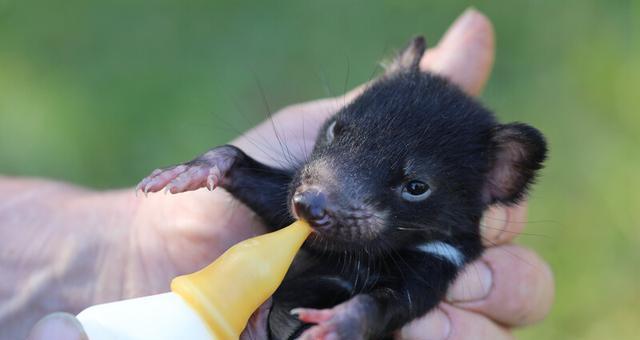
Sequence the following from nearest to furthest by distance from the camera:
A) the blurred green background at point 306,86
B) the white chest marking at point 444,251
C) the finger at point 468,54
A: the white chest marking at point 444,251 → the finger at point 468,54 → the blurred green background at point 306,86

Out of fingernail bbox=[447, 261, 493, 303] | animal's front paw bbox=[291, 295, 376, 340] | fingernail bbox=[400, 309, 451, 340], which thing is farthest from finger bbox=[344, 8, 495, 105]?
animal's front paw bbox=[291, 295, 376, 340]

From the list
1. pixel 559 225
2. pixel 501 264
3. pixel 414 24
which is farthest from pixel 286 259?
pixel 414 24

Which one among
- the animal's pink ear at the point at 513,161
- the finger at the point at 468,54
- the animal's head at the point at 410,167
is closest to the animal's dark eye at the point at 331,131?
the animal's head at the point at 410,167

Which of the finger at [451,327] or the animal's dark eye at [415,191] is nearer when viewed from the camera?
the animal's dark eye at [415,191]

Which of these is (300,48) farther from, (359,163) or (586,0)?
(359,163)

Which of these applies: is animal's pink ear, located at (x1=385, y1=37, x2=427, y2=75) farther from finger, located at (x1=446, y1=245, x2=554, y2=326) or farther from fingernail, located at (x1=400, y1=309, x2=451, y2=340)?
fingernail, located at (x1=400, y1=309, x2=451, y2=340)

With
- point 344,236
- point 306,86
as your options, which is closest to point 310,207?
point 344,236

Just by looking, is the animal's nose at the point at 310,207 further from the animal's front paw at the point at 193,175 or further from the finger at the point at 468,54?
the finger at the point at 468,54
